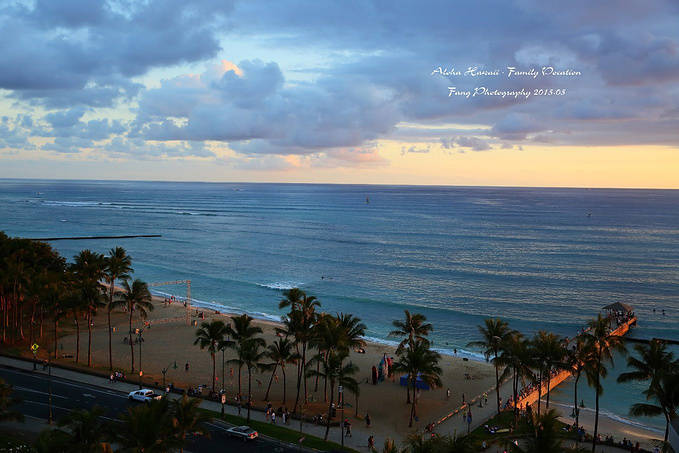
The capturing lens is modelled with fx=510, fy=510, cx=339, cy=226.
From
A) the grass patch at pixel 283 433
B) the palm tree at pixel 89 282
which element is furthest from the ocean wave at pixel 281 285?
the grass patch at pixel 283 433

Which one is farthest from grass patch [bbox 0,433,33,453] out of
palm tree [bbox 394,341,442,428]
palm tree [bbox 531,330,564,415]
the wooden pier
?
the wooden pier

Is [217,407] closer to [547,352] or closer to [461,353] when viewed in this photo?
[547,352]

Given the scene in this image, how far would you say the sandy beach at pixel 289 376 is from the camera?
4284cm

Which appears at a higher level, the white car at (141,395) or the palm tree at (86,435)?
the palm tree at (86,435)

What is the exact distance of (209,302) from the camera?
87.1 m

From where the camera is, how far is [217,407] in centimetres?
4069

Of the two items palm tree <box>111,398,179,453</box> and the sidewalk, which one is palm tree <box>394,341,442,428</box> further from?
palm tree <box>111,398,179,453</box>

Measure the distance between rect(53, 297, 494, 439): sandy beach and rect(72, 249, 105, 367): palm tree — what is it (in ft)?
16.7

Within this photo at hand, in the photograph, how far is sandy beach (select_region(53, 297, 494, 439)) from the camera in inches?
1687

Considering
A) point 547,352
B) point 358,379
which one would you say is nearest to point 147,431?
point 547,352

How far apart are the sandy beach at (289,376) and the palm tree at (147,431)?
20.0 meters

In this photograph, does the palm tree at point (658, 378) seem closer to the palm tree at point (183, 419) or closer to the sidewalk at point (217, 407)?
the sidewalk at point (217, 407)

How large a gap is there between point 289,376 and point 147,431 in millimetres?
30594

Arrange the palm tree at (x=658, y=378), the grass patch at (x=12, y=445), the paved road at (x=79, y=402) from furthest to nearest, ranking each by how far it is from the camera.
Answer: the paved road at (x=79, y=402), the palm tree at (x=658, y=378), the grass patch at (x=12, y=445)
